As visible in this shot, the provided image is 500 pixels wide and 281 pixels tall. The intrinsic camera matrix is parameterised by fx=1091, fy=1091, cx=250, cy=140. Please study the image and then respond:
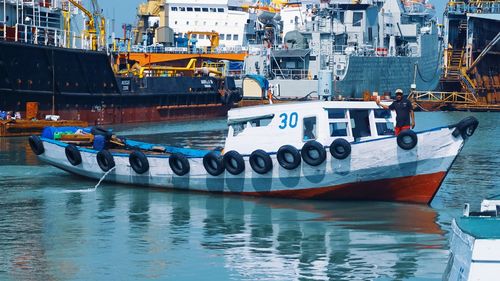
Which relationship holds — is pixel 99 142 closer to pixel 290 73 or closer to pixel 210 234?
pixel 210 234

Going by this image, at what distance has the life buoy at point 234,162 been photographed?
2266cm

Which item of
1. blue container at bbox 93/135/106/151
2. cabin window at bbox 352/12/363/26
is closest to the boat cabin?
blue container at bbox 93/135/106/151

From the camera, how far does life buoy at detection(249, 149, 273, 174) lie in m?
22.2

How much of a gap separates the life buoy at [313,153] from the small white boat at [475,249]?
10.0 m

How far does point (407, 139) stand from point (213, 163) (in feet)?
14.3

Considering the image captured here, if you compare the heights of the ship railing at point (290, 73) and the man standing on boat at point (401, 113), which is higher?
the ship railing at point (290, 73)

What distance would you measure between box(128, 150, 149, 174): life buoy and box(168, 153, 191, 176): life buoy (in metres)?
0.79

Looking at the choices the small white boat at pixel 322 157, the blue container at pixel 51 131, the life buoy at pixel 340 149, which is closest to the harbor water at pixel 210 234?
the small white boat at pixel 322 157

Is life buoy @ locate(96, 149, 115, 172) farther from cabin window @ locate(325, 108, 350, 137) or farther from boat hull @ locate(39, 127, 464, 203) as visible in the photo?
cabin window @ locate(325, 108, 350, 137)

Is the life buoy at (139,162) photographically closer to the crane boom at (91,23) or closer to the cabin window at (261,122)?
the cabin window at (261,122)

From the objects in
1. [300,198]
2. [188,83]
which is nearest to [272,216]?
[300,198]

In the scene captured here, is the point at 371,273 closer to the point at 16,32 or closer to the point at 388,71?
the point at 16,32

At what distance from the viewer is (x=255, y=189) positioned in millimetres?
23047

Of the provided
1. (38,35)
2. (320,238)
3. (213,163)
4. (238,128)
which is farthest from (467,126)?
(38,35)
